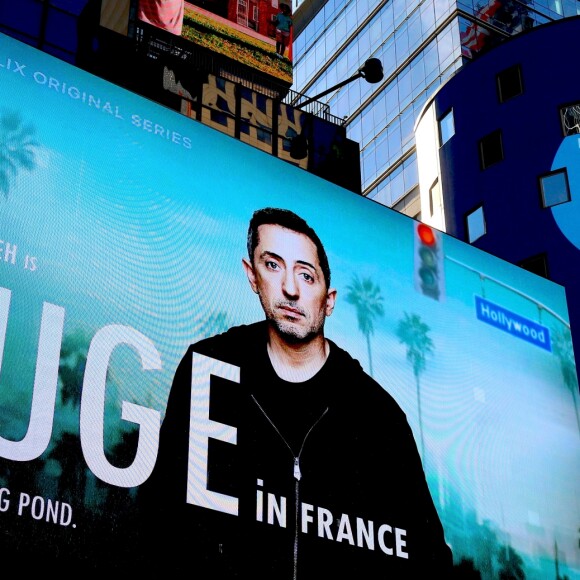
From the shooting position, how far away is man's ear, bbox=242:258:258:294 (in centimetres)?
1584

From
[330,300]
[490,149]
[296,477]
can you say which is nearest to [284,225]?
[330,300]

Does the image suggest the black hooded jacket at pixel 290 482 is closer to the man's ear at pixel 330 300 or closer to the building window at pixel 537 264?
the man's ear at pixel 330 300

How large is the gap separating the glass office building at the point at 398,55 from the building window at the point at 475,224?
13.1 m

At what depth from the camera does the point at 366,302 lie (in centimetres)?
1703

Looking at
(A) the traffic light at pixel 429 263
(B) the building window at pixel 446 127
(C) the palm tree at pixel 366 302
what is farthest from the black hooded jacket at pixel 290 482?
(B) the building window at pixel 446 127

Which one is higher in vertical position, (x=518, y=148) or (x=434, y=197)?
(x=434, y=197)

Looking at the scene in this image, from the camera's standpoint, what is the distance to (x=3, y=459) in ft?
39.4

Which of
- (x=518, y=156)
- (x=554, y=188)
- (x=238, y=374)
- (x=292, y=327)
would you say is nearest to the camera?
(x=238, y=374)

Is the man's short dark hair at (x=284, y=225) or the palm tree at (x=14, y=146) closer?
the palm tree at (x=14, y=146)

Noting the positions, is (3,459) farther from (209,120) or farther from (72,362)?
(209,120)

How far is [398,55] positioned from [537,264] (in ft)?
69.6

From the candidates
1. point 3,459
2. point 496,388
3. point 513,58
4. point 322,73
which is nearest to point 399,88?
point 322,73

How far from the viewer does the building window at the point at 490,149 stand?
2694 centimetres

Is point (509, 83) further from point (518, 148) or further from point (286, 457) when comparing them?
point (286, 457)
